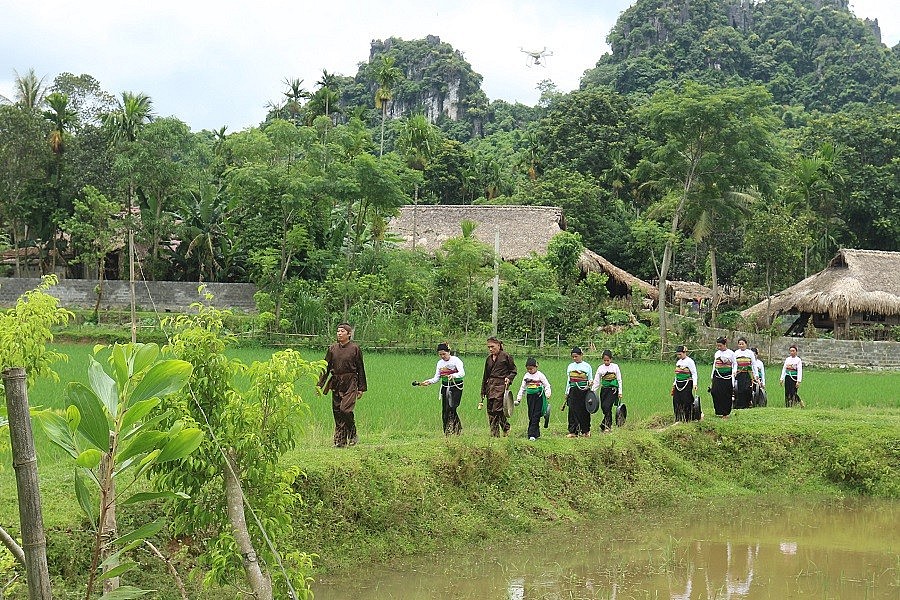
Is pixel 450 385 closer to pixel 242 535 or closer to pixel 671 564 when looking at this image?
pixel 671 564

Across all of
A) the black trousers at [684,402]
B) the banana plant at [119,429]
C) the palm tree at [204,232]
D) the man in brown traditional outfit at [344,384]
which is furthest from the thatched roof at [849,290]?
the banana plant at [119,429]

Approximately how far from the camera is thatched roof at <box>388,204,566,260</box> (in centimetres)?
2692

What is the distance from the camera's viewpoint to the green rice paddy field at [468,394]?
9.88 m

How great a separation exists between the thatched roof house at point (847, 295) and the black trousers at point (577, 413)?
48.4 feet

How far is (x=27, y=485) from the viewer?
124cm

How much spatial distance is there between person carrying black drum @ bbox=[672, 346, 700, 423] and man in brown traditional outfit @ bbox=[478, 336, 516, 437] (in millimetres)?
2587

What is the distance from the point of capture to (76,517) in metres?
5.98

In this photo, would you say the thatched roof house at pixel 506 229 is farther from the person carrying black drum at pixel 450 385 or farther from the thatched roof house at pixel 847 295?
the person carrying black drum at pixel 450 385

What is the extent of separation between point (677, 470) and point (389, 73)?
25636 mm

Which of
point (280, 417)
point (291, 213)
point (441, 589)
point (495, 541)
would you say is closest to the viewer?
point (280, 417)

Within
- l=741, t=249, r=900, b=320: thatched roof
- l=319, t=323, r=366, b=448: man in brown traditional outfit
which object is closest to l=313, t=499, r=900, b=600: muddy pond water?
l=319, t=323, r=366, b=448: man in brown traditional outfit

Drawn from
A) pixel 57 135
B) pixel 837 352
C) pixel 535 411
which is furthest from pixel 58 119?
pixel 837 352

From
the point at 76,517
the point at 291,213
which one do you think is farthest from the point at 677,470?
the point at 291,213

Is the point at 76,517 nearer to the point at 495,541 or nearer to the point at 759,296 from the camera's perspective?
the point at 495,541
